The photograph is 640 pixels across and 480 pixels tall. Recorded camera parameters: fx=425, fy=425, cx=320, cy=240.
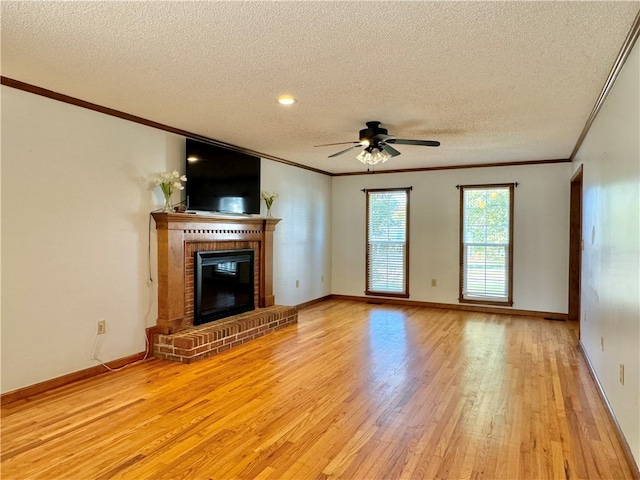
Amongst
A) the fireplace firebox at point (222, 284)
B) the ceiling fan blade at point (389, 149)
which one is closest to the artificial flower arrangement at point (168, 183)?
the fireplace firebox at point (222, 284)

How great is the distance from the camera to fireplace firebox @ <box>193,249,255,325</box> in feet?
15.5

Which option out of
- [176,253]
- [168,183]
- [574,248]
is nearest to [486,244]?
[574,248]

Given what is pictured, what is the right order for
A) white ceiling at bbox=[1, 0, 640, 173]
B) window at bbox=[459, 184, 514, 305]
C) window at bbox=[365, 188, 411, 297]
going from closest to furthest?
white ceiling at bbox=[1, 0, 640, 173], window at bbox=[459, 184, 514, 305], window at bbox=[365, 188, 411, 297]

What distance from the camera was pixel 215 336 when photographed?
438cm

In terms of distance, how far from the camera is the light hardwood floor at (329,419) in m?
2.29

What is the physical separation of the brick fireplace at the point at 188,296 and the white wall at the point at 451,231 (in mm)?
2767

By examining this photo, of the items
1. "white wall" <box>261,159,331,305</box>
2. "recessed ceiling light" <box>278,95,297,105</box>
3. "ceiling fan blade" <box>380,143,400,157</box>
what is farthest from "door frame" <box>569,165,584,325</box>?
"recessed ceiling light" <box>278,95,297,105</box>

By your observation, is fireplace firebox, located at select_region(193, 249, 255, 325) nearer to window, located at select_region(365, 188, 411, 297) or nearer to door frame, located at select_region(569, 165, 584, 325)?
window, located at select_region(365, 188, 411, 297)

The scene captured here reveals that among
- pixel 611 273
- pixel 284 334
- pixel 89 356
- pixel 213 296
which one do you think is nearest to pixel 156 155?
pixel 213 296

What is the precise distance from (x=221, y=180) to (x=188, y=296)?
1.41 m

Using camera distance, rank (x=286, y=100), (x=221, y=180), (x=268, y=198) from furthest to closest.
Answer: (x=268, y=198), (x=221, y=180), (x=286, y=100)

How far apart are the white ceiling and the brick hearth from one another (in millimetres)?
2121

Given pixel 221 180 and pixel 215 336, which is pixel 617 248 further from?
pixel 221 180

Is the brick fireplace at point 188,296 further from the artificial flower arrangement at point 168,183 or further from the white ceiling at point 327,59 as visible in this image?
the white ceiling at point 327,59
